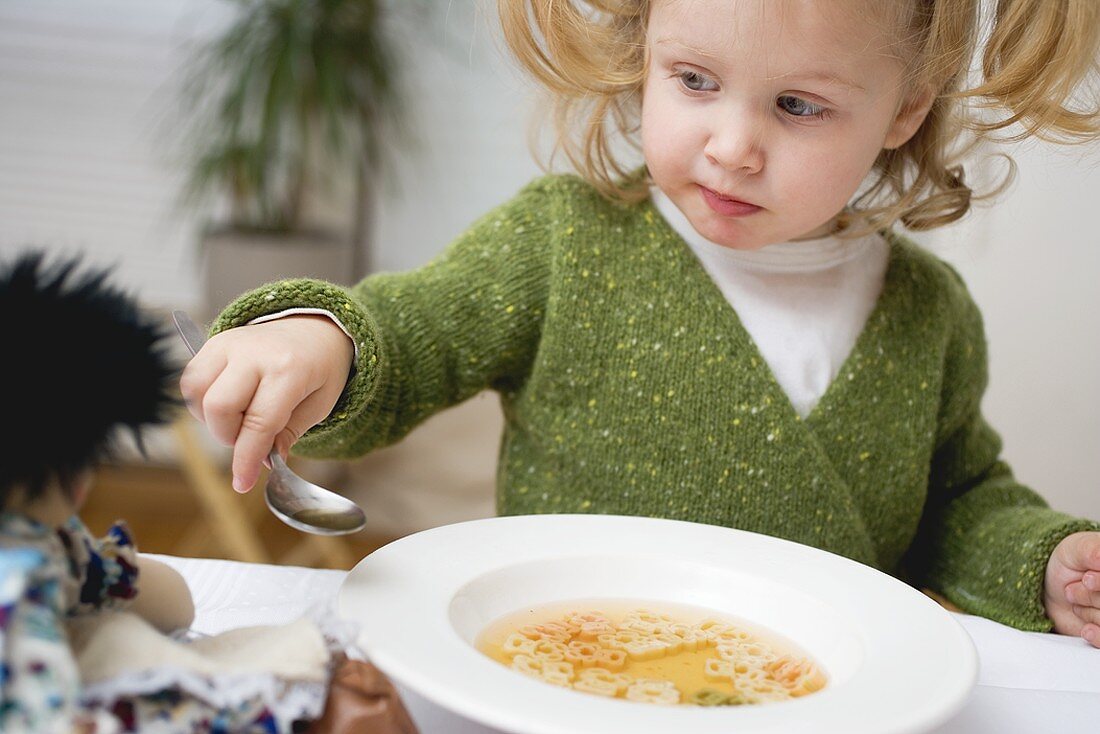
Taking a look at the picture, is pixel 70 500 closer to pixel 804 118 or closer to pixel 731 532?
pixel 731 532

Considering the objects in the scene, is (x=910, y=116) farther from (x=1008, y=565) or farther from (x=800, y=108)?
(x=1008, y=565)

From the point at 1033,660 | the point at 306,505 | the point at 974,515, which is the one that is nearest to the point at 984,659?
the point at 1033,660

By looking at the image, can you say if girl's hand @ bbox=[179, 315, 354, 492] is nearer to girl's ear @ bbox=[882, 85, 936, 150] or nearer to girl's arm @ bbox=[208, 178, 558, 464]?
girl's arm @ bbox=[208, 178, 558, 464]

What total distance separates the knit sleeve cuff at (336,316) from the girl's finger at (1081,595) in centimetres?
53

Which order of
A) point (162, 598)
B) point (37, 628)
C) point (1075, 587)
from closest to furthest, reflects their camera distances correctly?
point (37, 628), point (162, 598), point (1075, 587)

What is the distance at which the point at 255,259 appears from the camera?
207 cm

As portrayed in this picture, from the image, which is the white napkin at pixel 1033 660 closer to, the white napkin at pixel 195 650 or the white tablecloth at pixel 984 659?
the white tablecloth at pixel 984 659

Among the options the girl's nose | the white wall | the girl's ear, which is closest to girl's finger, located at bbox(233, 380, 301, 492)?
the girl's nose

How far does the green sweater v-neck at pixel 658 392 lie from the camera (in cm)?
89

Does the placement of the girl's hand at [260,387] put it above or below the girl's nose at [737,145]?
below

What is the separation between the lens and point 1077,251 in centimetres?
153

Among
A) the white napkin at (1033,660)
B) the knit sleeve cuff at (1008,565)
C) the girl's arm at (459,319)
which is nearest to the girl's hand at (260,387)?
the girl's arm at (459,319)

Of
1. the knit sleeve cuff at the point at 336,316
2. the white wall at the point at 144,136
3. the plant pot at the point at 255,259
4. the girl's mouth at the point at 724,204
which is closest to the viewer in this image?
the knit sleeve cuff at the point at 336,316

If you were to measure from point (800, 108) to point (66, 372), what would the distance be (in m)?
0.57
